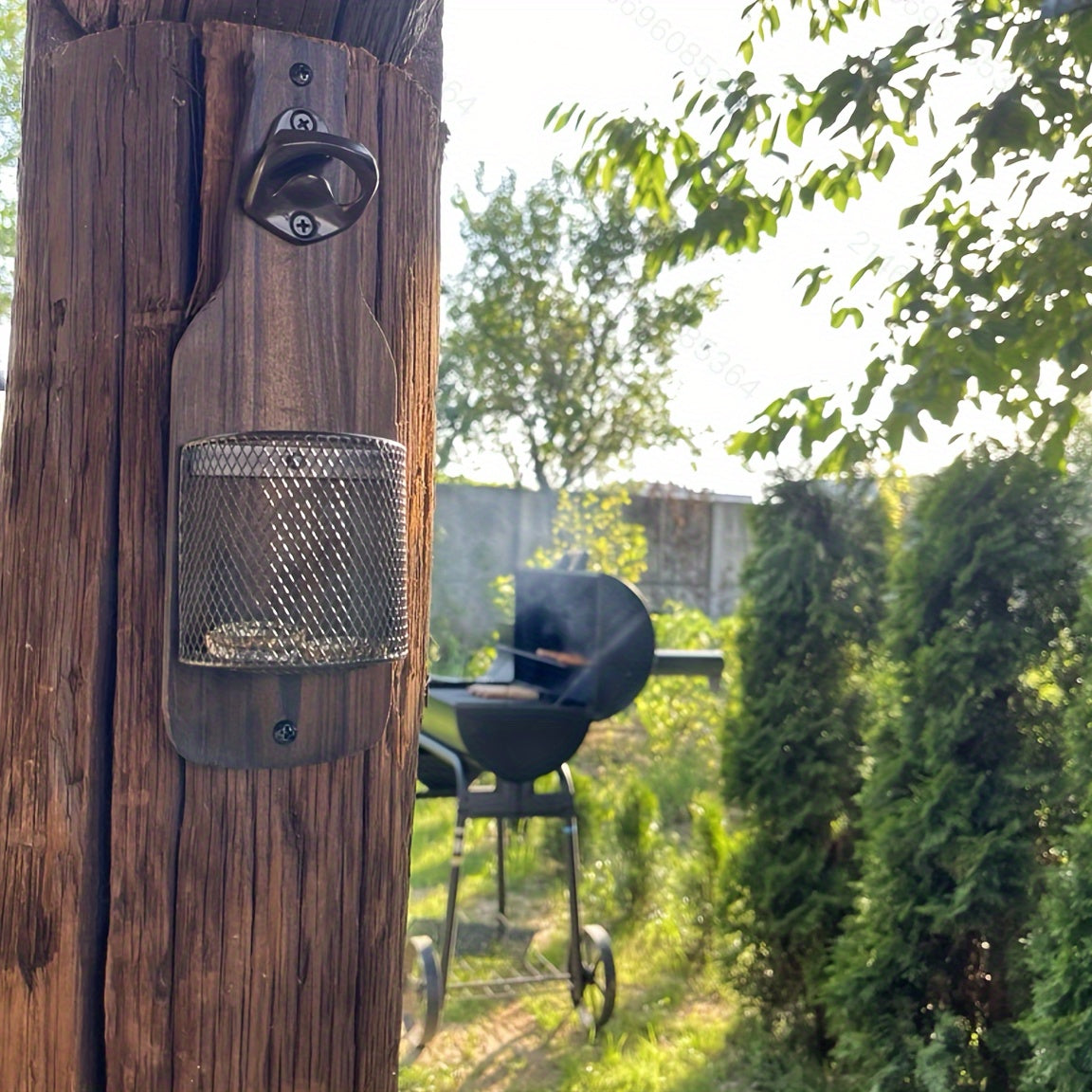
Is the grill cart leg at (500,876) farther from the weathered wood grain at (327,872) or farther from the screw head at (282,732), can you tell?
the screw head at (282,732)

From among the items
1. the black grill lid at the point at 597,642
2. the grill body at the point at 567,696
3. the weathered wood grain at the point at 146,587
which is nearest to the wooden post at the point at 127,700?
the weathered wood grain at the point at 146,587

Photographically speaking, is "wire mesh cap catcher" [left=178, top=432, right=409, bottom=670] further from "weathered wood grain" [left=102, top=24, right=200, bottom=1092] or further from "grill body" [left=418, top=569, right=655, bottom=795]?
"grill body" [left=418, top=569, right=655, bottom=795]

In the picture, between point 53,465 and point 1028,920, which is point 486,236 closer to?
point 1028,920

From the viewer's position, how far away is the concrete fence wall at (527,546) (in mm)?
9438

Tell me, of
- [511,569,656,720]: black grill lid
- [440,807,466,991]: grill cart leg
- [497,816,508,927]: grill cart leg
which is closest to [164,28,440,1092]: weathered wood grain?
[511,569,656,720]: black grill lid

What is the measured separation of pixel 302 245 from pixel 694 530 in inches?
415

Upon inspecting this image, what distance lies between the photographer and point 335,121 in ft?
4.05

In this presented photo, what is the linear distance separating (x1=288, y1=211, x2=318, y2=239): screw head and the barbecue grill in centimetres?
286

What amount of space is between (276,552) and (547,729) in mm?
2988

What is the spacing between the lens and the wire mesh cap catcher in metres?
1.16

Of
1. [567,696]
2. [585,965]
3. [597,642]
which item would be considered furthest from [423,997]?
[597,642]

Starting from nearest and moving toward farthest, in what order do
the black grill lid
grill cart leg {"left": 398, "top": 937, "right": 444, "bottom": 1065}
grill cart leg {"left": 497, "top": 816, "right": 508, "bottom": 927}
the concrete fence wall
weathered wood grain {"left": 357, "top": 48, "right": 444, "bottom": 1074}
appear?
weathered wood grain {"left": 357, "top": 48, "right": 444, "bottom": 1074} → grill cart leg {"left": 398, "top": 937, "right": 444, "bottom": 1065} → the black grill lid → grill cart leg {"left": 497, "top": 816, "right": 508, "bottom": 927} → the concrete fence wall

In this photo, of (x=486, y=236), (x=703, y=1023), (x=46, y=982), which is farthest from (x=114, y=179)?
(x=486, y=236)

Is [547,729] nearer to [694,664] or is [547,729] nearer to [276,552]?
[694,664]
